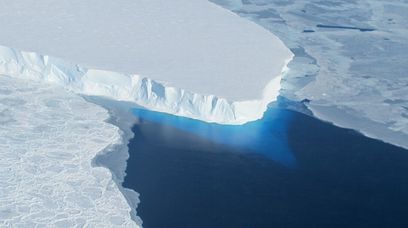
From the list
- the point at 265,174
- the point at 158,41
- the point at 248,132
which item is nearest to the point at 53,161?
the point at 265,174

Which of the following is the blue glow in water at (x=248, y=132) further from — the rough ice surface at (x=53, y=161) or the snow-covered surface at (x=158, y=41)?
the rough ice surface at (x=53, y=161)

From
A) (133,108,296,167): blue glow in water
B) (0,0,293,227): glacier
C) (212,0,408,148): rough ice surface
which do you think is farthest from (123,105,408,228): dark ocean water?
(212,0,408,148): rough ice surface

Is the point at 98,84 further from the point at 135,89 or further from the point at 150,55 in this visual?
the point at 150,55

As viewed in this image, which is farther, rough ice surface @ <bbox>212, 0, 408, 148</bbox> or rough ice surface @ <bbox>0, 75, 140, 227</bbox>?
rough ice surface @ <bbox>212, 0, 408, 148</bbox>

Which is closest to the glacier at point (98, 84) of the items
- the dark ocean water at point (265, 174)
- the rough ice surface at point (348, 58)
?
the dark ocean water at point (265, 174)

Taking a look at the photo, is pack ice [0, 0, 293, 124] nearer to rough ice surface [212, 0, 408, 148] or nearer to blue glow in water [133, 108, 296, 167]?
blue glow in water [133, 108, 296, 167]

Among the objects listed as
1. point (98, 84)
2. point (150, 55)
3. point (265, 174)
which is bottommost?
point (265, 174)
